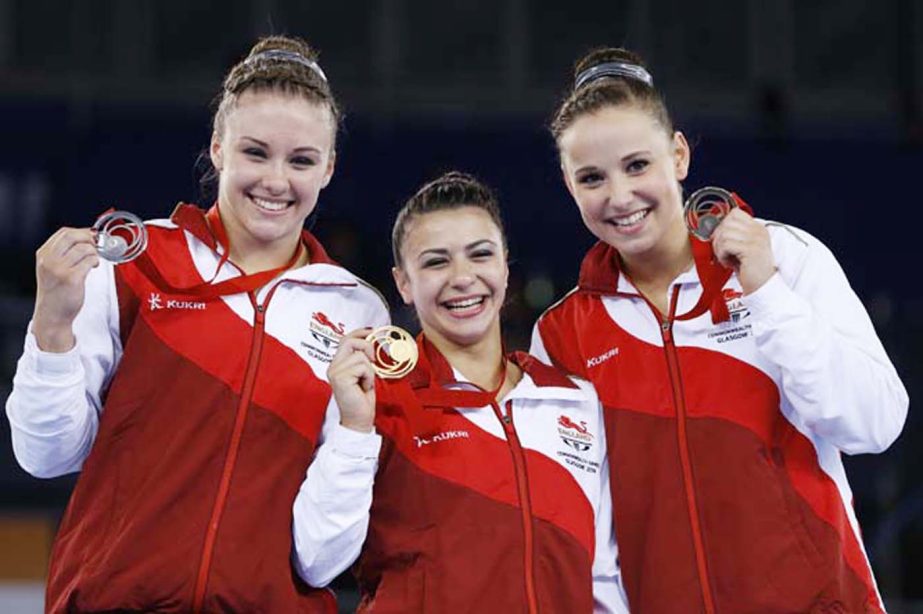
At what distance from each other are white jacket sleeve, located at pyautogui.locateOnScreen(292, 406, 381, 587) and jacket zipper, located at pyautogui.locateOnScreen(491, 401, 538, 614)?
1.18 ft

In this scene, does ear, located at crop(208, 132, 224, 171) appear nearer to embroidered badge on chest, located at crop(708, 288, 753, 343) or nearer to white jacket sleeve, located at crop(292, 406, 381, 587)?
white jacket sleeve, located at crop(292, 406, 381, 587)

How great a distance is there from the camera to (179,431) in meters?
3.10

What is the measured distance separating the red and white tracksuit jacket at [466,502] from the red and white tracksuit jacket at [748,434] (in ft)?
0.34

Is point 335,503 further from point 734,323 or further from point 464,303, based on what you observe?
point 734,323

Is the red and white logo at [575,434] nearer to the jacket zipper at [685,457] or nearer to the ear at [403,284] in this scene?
the jacket zipper at [685,457]

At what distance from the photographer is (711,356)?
10.9 ft

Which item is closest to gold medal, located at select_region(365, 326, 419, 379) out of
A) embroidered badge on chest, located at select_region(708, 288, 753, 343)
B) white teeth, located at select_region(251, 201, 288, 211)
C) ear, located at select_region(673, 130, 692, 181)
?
white teeth, located at select_region(251, 201, 288, 211)

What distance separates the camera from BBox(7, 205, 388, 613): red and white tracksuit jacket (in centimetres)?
300

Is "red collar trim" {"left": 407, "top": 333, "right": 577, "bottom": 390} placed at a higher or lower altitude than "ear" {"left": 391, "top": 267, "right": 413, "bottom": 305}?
lower

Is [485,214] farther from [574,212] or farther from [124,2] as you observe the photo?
[124,2]

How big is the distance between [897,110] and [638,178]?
9.96m

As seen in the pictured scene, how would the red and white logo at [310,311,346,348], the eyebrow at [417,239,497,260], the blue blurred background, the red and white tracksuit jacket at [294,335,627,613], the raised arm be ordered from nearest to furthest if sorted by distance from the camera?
1. the raised arm
2. the red and white tracksuit jacket at [294,335,627,613]
3. the red and white logo at [310,311,346,348]
4. the eyebrow at [417,239,497,260]
5. the blue blurred background

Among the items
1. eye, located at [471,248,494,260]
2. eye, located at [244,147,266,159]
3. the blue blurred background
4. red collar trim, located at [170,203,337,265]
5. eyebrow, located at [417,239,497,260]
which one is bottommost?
eye, located at [471,248,494,260]

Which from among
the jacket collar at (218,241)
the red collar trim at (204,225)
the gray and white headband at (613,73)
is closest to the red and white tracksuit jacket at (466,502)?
the jacket collar at (218,241)
